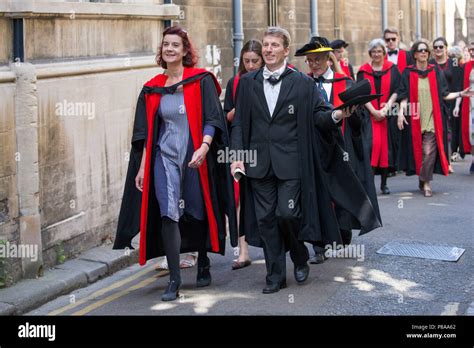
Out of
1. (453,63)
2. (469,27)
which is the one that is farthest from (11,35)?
(469,27)

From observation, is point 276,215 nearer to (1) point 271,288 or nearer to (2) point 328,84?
(1) point 271,288

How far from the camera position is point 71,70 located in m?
8.52

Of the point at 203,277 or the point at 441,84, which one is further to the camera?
the point at 441,84

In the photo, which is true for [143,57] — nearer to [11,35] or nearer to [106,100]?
[106,100]

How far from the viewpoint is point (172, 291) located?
7141mm

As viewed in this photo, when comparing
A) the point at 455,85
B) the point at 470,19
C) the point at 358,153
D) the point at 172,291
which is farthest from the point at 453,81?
the point at 470,19

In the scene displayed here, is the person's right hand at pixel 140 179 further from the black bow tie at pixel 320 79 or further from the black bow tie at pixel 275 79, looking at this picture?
the black bow tie at pixel 320 79

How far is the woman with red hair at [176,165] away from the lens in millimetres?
7180

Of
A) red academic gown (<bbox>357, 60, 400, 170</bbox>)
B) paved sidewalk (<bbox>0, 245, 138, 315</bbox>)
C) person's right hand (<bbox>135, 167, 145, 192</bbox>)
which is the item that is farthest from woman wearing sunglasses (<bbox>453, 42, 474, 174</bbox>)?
person's right hand (<bbox>135, 167, 145, 192</bbox>)

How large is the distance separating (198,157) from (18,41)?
185 centimetres

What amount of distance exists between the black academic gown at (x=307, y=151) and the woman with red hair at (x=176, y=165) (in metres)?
0.15

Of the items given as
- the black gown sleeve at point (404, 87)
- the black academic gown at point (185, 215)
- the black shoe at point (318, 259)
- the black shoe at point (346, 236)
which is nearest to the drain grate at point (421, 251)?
the black shoe at point (346, 236)

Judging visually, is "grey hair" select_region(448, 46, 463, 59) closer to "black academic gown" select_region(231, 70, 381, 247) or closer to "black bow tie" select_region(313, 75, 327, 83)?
"black bow tie" select_region(313, 75, 327, 83)
